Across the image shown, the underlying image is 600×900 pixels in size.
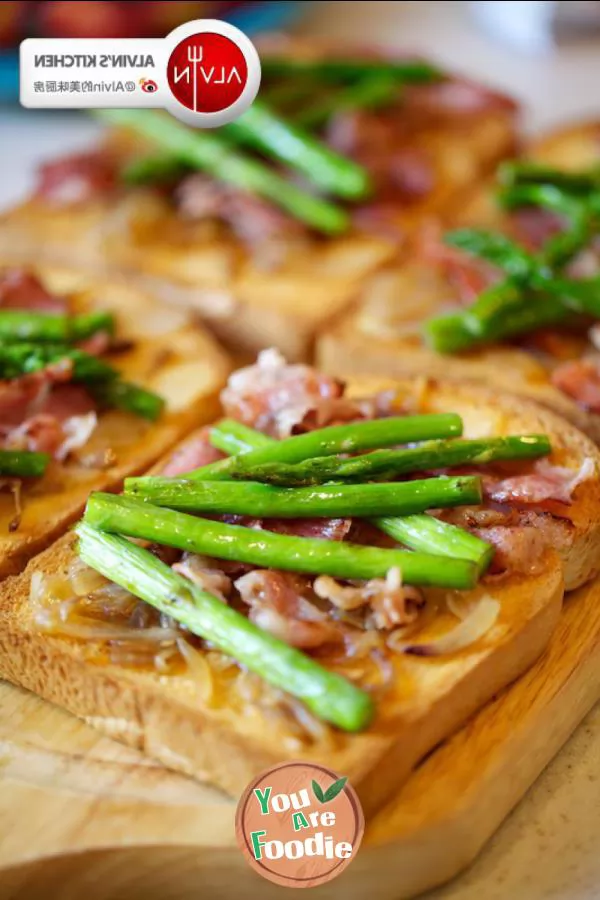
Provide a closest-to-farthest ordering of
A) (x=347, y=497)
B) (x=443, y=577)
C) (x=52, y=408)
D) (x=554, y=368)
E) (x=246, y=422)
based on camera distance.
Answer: (x=443, y=577) < (x=347, y=497) < (x=246, y=422) < (x=52, y=408) < (x=554, y=368)

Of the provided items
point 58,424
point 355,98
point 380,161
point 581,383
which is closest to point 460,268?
point 581,383

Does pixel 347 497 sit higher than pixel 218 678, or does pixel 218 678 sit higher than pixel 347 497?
pixel 347 497

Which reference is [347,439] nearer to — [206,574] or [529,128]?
[206,574]

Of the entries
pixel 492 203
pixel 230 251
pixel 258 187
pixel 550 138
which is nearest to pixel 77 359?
pixel 230 251

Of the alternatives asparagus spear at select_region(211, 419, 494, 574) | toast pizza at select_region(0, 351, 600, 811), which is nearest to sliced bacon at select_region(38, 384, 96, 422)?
toast pizza at select_region(0, 351, 600, 811)

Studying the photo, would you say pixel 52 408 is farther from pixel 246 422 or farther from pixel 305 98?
pixel 305 98
